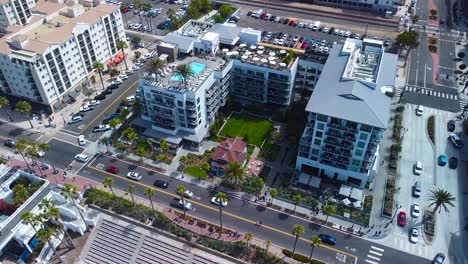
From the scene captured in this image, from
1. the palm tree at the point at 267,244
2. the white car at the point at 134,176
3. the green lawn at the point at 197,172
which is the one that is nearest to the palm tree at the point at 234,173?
the green lawn at the point at 197,172

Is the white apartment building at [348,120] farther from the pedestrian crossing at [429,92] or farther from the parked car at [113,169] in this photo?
the parked car at [113,169]

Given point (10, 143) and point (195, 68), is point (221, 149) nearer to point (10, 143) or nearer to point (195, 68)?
point (195, 68)

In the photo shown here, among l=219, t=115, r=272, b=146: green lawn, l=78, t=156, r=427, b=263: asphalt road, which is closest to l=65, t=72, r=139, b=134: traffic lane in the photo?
l=78, t=156, r=427, b=263: asphalt road

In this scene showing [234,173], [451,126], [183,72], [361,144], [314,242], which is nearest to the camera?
[314,242]

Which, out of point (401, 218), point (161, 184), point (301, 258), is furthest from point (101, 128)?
point (401, 218)

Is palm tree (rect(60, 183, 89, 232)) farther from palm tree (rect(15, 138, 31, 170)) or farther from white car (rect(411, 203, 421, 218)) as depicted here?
white car (rect(411, 203, 421, 218))

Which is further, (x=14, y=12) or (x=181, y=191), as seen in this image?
(x=14, y=12)
